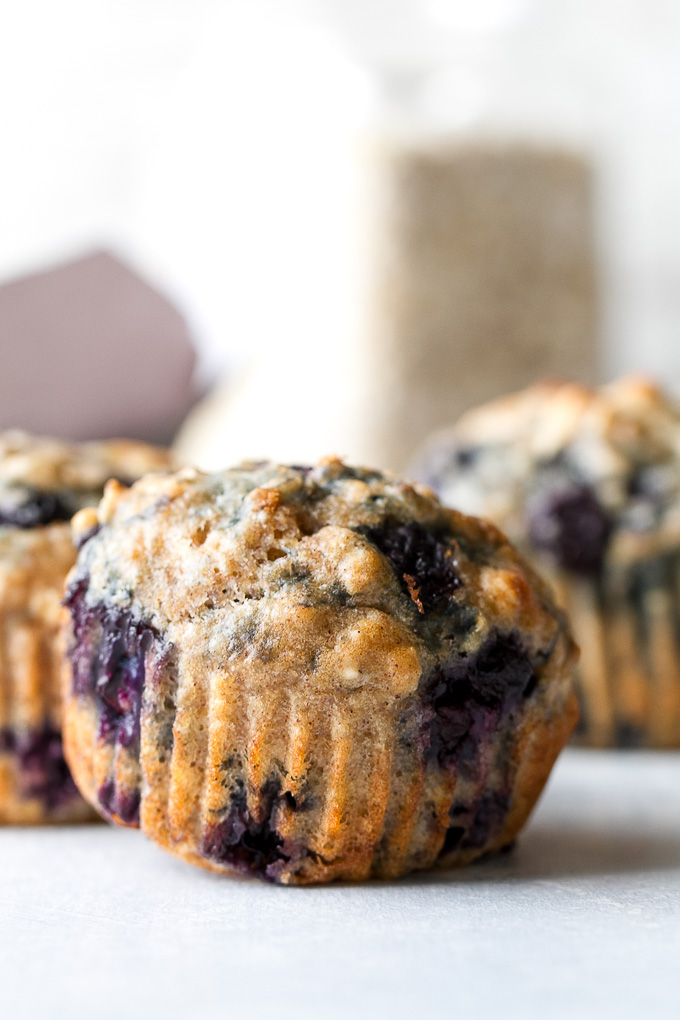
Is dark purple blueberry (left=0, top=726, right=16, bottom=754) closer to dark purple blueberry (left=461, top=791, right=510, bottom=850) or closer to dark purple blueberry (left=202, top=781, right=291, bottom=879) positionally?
dark purple blueberry (left=202, top=781, right=291, bottom=879)

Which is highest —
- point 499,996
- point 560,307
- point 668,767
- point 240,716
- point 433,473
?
point 560,307

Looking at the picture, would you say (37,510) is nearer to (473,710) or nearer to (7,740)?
(7,740)

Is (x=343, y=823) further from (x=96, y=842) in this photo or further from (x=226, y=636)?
(x=96, y=842)

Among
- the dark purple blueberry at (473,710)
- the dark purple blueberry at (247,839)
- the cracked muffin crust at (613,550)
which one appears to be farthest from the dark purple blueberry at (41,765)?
the cracked muffin crust at (613,550)

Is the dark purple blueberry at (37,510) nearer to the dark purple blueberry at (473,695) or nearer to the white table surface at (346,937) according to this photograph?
the white table surface at (346,937)

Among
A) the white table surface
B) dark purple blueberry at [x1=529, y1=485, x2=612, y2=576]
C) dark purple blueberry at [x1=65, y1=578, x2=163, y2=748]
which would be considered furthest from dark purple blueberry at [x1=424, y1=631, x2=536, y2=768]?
dark purple blueberry at [x1=529, y1=485, x2=612, y2=576]

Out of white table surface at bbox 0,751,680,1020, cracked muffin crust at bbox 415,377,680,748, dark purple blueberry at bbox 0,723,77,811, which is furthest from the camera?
cracked muffin crust at bbox 415,377,680,748

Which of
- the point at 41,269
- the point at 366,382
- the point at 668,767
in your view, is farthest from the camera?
the point at 366,382

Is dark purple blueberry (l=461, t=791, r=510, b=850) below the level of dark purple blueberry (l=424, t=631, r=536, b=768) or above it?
below

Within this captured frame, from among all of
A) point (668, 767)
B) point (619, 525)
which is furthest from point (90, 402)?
point (668, 767)
